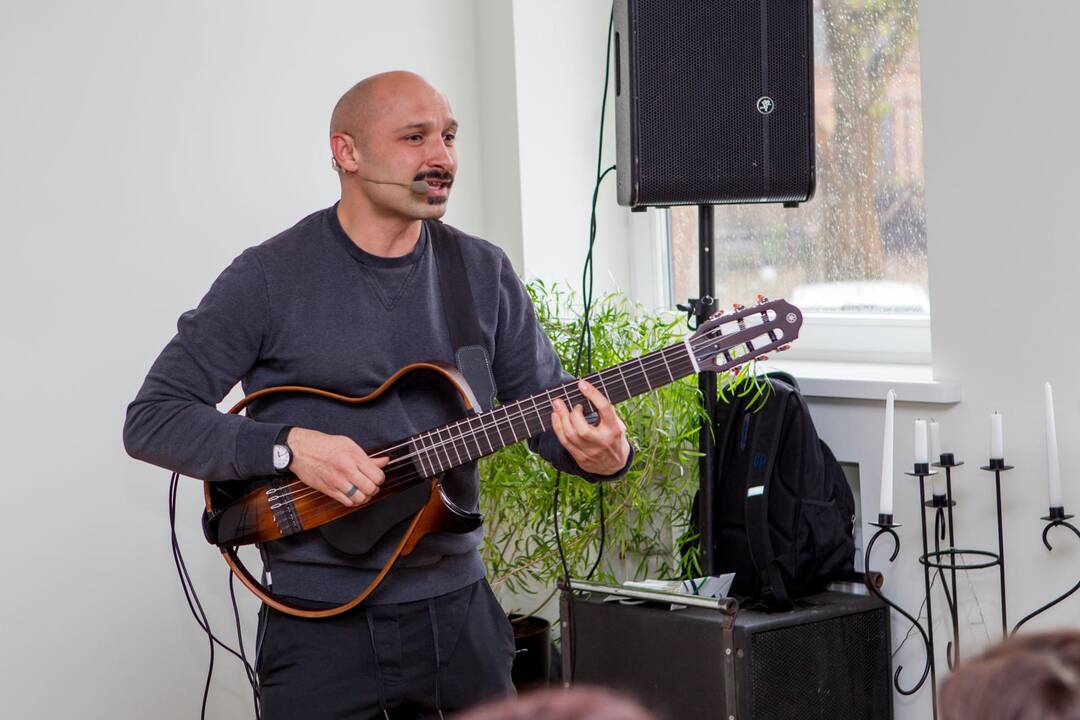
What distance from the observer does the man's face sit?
1.95 m

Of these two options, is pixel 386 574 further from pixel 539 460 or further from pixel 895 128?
pixel 895 128

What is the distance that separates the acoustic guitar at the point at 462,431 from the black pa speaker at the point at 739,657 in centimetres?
63

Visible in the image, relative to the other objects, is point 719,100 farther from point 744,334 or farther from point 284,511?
point 284,511

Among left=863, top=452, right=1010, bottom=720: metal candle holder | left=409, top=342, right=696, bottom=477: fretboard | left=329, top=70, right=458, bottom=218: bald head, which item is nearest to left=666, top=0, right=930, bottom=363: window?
left=863, top=452, right=1010, bottom=720: metal candle holder

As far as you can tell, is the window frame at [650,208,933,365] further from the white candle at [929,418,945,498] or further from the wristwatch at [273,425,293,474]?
the wristwatch at [273,425,293,474]

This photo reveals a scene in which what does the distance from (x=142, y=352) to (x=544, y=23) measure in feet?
4.44

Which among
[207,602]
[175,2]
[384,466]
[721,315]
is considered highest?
[175,2]

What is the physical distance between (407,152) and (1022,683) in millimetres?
1469

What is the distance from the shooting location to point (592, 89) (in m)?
3.31

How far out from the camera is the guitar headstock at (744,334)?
72.6 inches

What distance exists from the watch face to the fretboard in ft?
0.60

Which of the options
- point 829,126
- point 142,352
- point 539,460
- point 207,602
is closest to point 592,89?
point 829,126

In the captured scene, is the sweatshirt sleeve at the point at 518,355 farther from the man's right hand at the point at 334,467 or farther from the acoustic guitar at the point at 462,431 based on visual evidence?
the man's right hand at the point at 334,467

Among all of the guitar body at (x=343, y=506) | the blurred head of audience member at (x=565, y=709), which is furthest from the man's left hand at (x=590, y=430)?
the blurred head of audience member at (x=565, y=709)
